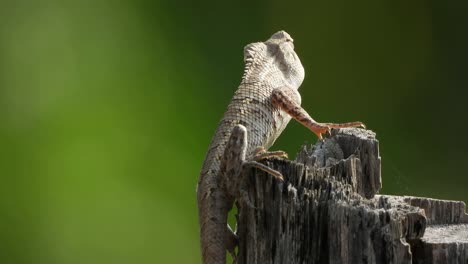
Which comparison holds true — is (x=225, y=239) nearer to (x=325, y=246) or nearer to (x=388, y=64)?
(x=325, y=246)

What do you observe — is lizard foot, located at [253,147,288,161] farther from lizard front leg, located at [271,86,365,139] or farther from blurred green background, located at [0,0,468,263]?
blurred green background, located at [0,0,468,263]

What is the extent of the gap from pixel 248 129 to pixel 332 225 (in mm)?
1375

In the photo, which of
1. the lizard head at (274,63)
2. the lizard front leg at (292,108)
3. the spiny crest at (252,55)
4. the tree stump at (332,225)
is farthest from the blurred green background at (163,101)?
the tree stump at (332,225)

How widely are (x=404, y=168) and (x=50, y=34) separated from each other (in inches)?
104

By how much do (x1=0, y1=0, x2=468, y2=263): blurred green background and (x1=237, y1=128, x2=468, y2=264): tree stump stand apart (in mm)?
2756

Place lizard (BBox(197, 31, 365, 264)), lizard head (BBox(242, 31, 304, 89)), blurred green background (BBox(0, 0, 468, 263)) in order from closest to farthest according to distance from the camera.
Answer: lizard (BBox(197, 31, 365, 264)) < lizard head (BBox(242, 31, 304, 89)) < blurred green background (BBox(0, 0, 468, 263))

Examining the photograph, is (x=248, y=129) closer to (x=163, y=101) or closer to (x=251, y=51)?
(x=251, y=51)

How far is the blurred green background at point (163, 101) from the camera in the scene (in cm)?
531

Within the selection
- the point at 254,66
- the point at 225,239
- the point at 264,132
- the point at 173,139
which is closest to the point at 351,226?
the point at 225,239

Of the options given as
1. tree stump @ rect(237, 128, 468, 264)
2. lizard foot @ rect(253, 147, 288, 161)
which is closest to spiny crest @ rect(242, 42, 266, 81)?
lizard foot @ rect(253, 147, 288, 161)

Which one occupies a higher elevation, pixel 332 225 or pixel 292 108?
pixel 292 108

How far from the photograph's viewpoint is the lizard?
124 inches

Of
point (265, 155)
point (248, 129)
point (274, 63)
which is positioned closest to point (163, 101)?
point (274, 63)

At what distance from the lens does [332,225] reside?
2.49m
